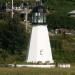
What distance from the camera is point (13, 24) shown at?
56.2 m

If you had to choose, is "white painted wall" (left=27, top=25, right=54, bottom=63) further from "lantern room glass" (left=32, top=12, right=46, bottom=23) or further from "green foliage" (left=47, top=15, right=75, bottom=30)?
"green foliage" (left=47, top=15, right=75, bottom=30)

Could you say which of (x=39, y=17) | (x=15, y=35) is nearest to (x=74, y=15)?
(x=15, y=35)

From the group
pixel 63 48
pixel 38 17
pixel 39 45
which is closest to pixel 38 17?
pixel 38 17

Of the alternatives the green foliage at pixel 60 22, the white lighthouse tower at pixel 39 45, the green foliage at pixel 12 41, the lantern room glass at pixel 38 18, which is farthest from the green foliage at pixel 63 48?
the green foliage at pixel 60 22

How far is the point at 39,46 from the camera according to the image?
42.0m

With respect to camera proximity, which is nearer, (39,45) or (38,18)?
(39,45)

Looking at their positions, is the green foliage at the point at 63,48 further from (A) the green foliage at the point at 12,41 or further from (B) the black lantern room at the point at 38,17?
(B) the black lantern room at the point at 38,17

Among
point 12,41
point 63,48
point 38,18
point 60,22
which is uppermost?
point 38,18

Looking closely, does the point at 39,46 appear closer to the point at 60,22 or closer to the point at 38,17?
the point at 38,17

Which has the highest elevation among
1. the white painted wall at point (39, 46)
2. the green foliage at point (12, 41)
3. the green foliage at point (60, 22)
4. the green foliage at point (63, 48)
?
the white painted wall at point (39, 46)

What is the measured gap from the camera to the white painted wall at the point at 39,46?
42.0 m

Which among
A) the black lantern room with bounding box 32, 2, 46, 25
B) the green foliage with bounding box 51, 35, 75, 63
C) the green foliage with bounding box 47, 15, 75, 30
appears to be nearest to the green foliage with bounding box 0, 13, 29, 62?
the green foliage with bounding box 51, 35, 75, 63

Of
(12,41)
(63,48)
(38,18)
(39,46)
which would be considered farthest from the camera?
(63,48)

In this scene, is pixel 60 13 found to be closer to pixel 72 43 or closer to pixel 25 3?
pixel 25 3
